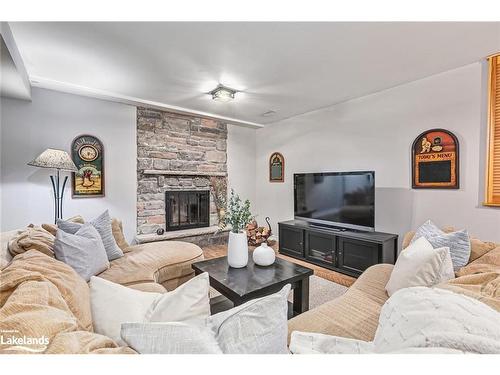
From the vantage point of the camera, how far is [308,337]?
930mm

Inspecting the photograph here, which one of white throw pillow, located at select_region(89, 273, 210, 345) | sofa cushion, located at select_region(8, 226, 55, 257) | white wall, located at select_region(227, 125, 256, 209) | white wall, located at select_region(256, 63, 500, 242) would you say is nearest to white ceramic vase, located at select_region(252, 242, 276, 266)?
white throw pillow, located at select_region(89, 273, 210, 345)

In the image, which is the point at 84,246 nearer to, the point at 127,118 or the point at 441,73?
the point at 127,118

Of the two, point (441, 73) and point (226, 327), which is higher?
point (441, 73)

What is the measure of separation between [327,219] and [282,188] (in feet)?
4.32

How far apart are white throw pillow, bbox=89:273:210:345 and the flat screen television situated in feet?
8.34

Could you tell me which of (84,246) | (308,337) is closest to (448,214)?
(308,337)

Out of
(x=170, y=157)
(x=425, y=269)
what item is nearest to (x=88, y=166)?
(x=170, y=157)

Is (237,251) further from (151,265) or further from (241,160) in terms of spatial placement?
(241,160)

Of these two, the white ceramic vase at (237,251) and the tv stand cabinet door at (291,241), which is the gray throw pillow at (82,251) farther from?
the tv stand cabinet door at (291,241)

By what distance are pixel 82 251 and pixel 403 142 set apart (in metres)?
3.50

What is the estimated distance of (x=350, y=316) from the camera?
1.31m

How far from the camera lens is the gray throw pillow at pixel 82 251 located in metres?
1.59

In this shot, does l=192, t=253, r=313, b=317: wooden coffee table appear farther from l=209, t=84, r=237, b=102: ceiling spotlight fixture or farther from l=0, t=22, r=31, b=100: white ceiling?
l=0, t=22, r=31, b=100: white ceiling

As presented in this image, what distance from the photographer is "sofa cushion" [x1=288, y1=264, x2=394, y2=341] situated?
3.89 feet
